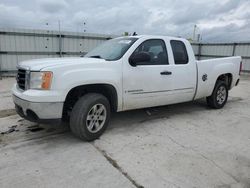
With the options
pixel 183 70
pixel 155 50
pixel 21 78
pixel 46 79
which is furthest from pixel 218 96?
pixel 21 78

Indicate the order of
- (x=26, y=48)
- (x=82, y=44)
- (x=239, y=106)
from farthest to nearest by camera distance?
1. (x=82, y=44)
2. (x=26, y=48)
3. (x=239, y=106)

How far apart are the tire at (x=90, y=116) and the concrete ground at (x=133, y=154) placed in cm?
18

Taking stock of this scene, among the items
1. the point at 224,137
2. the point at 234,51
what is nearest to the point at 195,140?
the point at 224,137

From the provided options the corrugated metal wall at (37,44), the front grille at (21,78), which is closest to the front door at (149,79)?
the front grille at (21,78)

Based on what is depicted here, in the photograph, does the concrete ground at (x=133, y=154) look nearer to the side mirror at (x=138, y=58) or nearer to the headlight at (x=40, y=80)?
the headlight at (x=40, y=80)

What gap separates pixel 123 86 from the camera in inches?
167

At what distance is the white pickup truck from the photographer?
3.54 meters

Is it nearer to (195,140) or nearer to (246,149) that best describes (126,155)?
(195,140)

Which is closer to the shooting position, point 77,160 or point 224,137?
point 77,160

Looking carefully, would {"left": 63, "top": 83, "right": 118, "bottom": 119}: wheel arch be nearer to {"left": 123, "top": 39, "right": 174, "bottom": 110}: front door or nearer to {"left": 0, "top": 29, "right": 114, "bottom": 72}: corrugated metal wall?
{"left": 123, "top": 39, "right": 174, "bottom": 110}: front door

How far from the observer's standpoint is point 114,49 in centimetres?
464

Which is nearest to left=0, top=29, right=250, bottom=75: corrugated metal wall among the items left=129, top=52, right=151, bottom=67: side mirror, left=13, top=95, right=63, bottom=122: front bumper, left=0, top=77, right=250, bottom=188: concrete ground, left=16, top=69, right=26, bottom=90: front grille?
left=0, top=77, right=250, bottom=188: concrete ground

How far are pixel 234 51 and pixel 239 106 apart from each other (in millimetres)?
10561

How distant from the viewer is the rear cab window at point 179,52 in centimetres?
514
